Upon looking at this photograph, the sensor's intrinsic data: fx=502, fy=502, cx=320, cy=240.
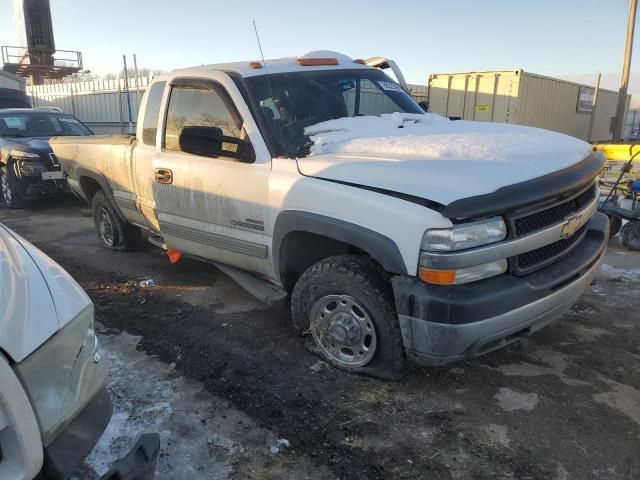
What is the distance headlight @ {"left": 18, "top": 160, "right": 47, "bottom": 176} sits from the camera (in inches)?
324

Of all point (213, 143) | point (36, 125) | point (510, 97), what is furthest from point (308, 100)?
point (510, 97)

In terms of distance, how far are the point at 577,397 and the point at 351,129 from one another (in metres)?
2.22

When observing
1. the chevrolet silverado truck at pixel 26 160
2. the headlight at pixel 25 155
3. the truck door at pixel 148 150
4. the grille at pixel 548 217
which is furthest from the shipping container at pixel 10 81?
the grille at pixel 548 217

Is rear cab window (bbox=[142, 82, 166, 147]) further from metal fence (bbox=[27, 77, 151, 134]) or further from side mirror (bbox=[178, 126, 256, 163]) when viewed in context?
metal fence (bbox=[27, 77, 151, 134])

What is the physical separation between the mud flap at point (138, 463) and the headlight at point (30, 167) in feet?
25.7

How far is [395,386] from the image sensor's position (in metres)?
3.09

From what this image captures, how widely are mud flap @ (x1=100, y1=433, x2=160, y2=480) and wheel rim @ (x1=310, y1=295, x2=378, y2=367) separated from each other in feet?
4.96

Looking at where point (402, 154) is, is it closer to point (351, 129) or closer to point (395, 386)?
point (351, 129)

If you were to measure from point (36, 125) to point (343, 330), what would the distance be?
338 inches

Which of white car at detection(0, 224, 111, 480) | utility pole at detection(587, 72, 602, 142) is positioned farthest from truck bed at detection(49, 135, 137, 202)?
utility pole at detection(587, 72, 602, 142)

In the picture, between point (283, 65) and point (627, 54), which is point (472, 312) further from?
point (627, 54)

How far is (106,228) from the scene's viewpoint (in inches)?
237

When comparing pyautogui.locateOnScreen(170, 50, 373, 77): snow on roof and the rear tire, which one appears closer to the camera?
pyautogui.locateOnScreen(170, 50, 373, 77): snow on roof

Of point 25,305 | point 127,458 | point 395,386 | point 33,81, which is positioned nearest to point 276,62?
point 395,386
